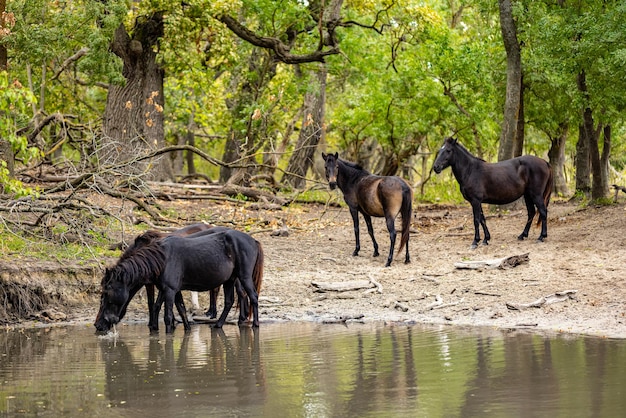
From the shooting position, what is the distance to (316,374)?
8141 mm

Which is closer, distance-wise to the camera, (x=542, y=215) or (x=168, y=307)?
(x=168, y=307)

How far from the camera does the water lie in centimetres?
671

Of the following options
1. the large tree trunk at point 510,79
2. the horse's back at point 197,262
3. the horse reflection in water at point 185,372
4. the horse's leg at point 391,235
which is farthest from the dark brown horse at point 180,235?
the large tree trunk at point 510,79

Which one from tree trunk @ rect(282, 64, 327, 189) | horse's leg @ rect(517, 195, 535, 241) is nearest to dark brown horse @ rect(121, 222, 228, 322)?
horse's leg @ rect(517, 195, 535, 241)

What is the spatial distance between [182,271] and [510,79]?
14.3 meters

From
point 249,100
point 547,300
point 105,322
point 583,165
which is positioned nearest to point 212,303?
point 105,322

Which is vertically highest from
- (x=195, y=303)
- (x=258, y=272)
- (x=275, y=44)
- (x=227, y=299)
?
(x=275, y=44)

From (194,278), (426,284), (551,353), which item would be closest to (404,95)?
(426,284)

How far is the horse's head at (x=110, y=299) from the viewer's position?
11039mm

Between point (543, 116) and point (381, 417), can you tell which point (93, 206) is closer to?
point (381, 417)

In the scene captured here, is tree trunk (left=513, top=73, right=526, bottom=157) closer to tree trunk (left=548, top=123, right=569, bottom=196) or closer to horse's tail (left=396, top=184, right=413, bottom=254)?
tree trunk (left=548, top=123, right=569, bottom=196)

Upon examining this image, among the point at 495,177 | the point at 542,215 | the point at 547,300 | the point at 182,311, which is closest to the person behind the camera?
the point at 547,300

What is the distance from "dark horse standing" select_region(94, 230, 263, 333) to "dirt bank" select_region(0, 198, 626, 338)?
100cm

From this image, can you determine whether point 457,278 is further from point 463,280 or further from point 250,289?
point 250,289
